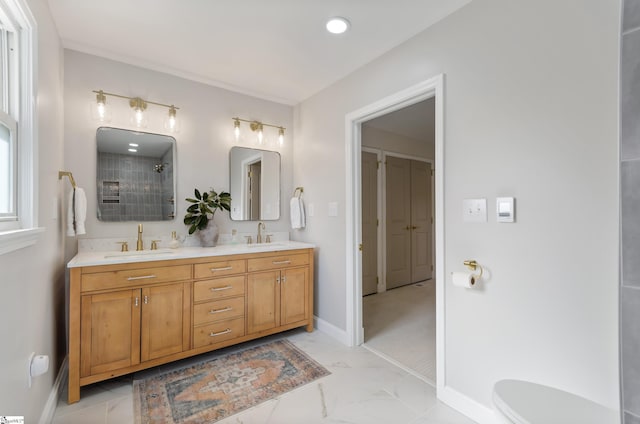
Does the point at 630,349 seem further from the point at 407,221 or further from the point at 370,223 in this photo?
the point at 407,221

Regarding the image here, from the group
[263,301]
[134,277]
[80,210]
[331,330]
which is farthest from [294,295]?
[80,210]

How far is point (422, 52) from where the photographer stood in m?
2.02

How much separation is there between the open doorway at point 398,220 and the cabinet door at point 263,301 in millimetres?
1032

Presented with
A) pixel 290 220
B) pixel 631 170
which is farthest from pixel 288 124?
pixel 631 170

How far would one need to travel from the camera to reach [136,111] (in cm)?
252

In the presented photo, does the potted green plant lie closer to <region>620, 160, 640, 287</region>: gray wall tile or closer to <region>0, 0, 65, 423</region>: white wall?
<region>0, 0, 65, 423</region>: white wall

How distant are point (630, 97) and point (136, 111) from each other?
303cm

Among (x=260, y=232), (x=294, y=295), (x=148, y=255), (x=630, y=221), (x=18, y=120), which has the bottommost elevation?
(x=294, y=295)

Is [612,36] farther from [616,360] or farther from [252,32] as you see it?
[252,32]

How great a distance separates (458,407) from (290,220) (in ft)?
7.25

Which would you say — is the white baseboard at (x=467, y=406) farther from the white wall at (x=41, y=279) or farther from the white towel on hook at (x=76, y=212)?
the white towel on hook at (x=76, y=212)

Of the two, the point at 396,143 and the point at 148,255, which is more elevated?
the point at 396,143

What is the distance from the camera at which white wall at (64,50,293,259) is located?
7.54ft

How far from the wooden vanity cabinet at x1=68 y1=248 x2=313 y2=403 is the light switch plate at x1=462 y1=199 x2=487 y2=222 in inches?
60.4
